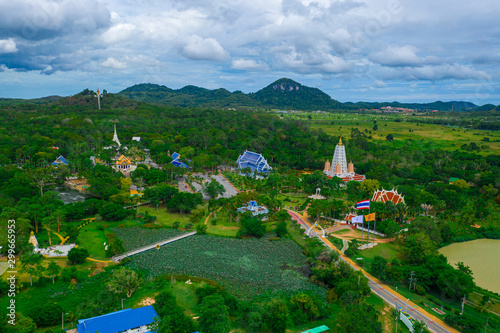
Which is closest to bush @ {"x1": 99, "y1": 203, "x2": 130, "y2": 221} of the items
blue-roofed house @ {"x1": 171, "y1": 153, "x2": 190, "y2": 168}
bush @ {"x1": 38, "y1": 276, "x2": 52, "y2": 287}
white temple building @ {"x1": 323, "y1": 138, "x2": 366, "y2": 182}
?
bush @ {"x1": 38, "y1": 276, "x2": 52, "y2": 287}

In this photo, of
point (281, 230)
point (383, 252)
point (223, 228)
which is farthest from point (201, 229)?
point (383, 252)

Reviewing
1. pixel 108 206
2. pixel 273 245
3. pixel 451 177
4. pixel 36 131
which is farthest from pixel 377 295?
pixel 36 131

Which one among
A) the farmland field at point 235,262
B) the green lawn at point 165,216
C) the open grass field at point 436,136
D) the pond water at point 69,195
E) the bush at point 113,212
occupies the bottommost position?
the farmland field at point 235,262

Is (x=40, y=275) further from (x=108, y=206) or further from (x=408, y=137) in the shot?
(x=408, y=137)

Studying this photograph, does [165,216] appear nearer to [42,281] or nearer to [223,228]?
[223,228]

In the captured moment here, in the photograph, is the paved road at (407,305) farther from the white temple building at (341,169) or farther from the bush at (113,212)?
the white temple building at (341,169)

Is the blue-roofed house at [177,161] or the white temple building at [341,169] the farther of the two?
the blue-roofed house at [177,161]

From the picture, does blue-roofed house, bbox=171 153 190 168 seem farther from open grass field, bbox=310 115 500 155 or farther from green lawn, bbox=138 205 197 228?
open grass field, bbox=310 115 500 155

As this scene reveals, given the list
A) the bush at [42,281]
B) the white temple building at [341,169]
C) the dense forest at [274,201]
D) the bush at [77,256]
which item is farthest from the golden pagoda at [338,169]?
the bush at [42,281]
